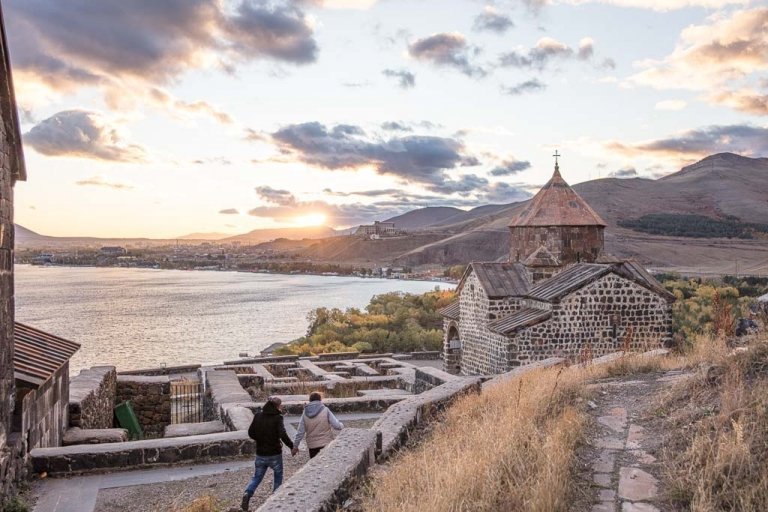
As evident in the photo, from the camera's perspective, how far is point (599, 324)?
1520 centimetres

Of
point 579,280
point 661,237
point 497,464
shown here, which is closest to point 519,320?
point 579,280

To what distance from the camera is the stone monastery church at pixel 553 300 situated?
15.0 metres

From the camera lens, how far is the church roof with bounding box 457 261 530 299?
16922 mm

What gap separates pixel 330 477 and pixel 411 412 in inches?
104

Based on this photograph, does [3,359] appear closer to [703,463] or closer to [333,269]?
[703,463]

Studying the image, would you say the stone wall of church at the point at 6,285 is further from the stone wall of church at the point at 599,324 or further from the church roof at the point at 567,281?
the church roof at the point at 567,281

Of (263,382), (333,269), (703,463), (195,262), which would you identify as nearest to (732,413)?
(703,463)

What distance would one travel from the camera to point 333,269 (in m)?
133

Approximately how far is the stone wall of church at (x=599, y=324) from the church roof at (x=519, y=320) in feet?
0.54

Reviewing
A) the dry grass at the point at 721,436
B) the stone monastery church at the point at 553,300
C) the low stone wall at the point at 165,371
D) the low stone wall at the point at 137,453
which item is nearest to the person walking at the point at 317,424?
the low stone wall at the point at 137,453

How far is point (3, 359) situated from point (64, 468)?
177cm

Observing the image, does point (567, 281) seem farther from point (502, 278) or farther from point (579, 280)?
point (502, 278)

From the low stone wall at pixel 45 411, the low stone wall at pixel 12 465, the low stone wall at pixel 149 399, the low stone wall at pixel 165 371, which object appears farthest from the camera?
the low stone wall at pixel 165 371

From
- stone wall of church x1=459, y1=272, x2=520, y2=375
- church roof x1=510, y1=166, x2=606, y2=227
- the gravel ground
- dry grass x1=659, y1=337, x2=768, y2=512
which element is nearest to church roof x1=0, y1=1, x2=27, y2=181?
the gravel ground
